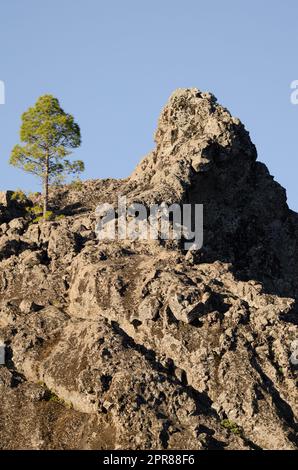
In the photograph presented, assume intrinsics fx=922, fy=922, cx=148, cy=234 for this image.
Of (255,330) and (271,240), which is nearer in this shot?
(255,330)

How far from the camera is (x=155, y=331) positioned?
68375mm

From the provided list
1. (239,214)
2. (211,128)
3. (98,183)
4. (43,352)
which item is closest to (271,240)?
(239,214)

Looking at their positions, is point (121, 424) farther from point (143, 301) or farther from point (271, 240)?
point (271, 240)

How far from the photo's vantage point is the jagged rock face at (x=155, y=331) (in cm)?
6178

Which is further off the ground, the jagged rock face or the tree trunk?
the tree trunk

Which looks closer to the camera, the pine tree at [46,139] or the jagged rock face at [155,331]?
the jagged rock face at [155,331]

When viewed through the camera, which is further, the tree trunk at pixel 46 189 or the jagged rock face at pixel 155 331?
the tree trunk at pixel 46 189

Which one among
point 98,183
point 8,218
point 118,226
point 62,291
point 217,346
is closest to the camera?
point 217,346

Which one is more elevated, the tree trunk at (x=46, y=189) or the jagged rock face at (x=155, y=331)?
the tree trunk at (x=46, y=189)

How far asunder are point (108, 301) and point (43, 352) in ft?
21.9

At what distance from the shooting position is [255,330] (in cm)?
6862

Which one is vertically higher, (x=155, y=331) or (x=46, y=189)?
(x=46, y=189)

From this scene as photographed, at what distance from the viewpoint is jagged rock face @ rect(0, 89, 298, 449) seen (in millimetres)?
61781

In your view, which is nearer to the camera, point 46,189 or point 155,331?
point 155,331
